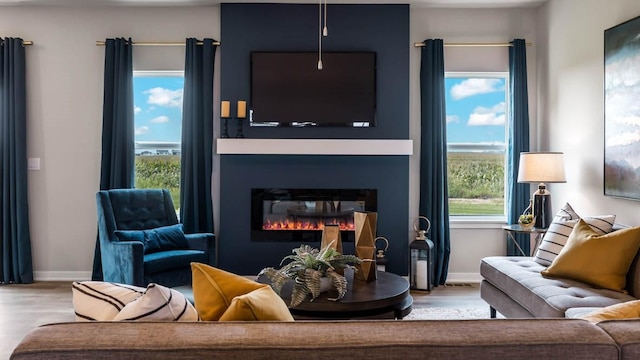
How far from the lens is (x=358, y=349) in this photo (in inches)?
41.0

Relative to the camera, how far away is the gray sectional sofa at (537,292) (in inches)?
97.3

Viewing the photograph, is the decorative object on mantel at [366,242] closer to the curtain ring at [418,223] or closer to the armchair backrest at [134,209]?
the curtain ring at [418,223]

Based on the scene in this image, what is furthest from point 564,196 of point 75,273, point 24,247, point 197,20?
point 24,247

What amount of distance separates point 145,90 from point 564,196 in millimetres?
4238

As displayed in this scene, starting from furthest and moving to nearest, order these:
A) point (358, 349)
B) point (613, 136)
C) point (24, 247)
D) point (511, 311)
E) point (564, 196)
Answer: point (24, 247) < point (564, 196) < point (613, 136) < point (511, 311) < point (358, 349)

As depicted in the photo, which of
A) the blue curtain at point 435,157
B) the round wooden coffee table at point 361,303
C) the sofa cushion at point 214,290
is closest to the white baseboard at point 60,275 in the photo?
the round wooden coffee table at point 361,303

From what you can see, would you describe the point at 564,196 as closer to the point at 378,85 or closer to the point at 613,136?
the point at 613,136

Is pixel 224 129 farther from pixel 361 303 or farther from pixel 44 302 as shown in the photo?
pixel 361 303

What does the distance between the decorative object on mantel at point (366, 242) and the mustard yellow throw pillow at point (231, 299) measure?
1600 millimetres

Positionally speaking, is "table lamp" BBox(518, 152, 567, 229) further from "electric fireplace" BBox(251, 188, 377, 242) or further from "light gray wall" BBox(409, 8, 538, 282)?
"electric fireplace" BBox(251, 188, 377, 242)

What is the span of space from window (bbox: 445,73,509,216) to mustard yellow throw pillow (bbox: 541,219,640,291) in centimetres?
215

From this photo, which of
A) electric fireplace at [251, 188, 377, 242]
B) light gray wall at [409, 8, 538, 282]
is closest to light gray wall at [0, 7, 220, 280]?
electric fireplace at [251, 188, 377, 242]

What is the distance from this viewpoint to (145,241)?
4.08 m

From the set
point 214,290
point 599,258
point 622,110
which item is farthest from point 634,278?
point 214,290
